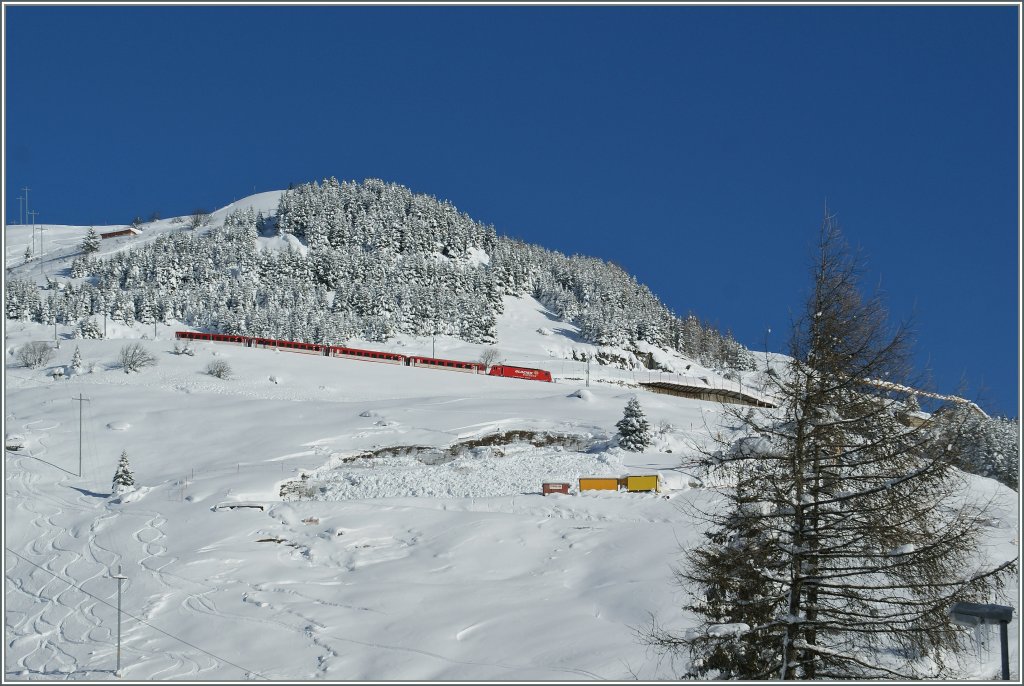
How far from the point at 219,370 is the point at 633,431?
136 ft

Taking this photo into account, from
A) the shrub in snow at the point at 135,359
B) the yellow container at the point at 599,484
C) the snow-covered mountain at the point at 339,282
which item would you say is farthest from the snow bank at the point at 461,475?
the snow-covered mountain at the point at 339,282

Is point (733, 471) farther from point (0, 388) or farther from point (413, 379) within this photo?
point (413, 379)

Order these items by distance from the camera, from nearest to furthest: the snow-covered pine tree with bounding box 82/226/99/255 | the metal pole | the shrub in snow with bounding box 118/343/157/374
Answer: the metal pole
the shrub in snow with bounding box 118/343/157/374
the snow-covered pine tree with bounding box 82/226/99/255

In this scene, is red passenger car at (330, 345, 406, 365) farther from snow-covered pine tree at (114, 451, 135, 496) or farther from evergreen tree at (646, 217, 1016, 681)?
evergreen tree at (646, 217, 1016, 681)

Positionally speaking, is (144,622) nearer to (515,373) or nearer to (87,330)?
(515,373)

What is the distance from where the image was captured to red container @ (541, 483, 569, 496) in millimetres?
38075

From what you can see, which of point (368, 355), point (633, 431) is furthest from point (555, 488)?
point (368, 355)

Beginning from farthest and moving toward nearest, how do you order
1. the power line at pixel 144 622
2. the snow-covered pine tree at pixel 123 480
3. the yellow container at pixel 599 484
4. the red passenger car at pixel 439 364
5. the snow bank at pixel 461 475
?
the red passenger car at pixel 439 364 < the snow-covered pine tree at pixel 123 480 < the snow bank at pixel 461 475 < the yellow container at pixel 599 484 < the power line at pixel 144 622

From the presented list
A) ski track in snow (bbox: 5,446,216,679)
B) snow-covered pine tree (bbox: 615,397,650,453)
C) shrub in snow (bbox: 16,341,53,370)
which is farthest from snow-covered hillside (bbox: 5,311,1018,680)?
shrub in snow (bbox: 16,341,53,370)

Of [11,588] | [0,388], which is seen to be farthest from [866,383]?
[11,588]

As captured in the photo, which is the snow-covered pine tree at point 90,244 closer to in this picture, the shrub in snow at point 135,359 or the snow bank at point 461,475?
the shrub in snow at point 135,359

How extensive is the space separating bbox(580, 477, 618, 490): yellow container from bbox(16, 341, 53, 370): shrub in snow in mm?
61418

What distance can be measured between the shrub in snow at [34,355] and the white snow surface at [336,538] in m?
8.60

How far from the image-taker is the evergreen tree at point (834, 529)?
27.2 feet
